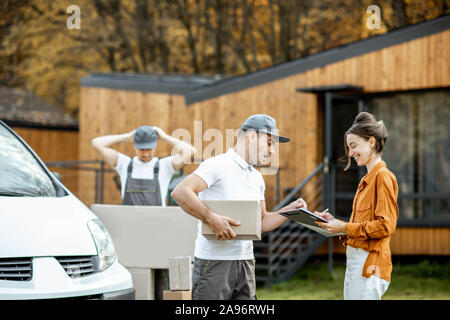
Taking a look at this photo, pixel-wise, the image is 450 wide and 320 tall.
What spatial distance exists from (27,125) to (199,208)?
17990mm

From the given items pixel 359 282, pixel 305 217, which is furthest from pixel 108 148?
pixel 359 282

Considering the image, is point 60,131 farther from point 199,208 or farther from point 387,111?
point 199,208

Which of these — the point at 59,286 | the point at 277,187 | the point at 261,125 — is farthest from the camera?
the point at 277,187

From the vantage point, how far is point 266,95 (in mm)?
13898

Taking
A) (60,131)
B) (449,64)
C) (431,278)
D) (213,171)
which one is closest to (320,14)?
(60,131)

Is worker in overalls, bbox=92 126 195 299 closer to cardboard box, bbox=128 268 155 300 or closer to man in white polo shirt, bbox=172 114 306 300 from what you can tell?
cardboard box, bbox=128 268 155 300

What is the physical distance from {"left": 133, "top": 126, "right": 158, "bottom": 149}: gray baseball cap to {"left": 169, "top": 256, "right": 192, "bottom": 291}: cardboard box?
8.49 ft

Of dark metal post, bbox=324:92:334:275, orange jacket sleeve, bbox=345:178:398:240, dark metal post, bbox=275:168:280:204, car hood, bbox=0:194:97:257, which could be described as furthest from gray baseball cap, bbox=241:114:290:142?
dark metal post, bbox=275:168:280:204

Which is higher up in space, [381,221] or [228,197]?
[228,197]

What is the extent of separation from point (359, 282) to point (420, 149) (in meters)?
9.21

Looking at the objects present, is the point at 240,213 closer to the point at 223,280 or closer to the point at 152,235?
the point at 223,280

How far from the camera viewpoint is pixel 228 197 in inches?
166

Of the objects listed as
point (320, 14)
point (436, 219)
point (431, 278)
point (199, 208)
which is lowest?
point (431, 278)
